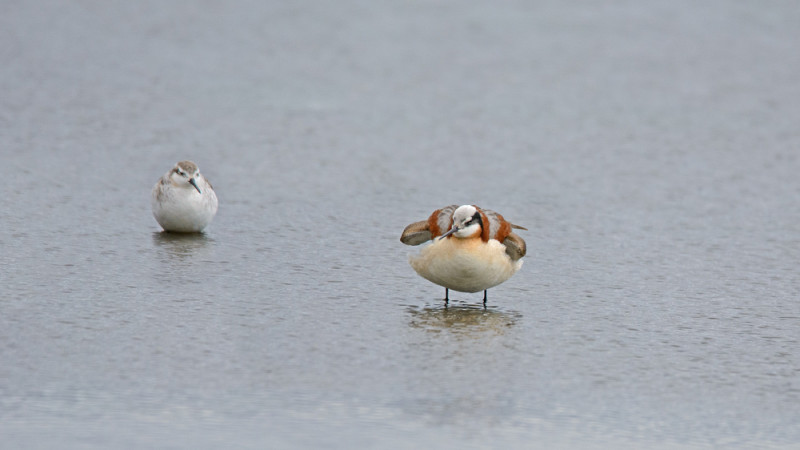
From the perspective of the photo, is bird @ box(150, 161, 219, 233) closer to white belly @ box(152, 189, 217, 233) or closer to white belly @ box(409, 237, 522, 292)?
white belly @ box(152, 189, 217, 233)

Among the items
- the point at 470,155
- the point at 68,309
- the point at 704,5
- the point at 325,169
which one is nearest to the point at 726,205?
the point at 470,155

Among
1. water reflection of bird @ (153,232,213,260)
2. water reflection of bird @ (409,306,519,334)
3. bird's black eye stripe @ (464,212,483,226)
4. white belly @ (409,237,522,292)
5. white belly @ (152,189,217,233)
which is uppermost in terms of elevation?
white belly @ (152,189,217,233)

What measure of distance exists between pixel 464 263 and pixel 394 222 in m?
3.50

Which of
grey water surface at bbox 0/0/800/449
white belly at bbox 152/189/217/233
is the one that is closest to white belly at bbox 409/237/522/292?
grey water surface at bbox 0/0/800/449

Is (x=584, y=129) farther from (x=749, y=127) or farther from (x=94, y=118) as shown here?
(x=94, y=118)

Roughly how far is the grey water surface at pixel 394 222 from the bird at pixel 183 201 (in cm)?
23

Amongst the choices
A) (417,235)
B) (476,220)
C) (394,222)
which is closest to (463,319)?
(476,220)

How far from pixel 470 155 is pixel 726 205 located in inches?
146

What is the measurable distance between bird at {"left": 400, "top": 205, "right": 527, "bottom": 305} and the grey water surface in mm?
305

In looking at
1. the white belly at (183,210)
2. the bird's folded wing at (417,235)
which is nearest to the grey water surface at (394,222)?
the white belly at (183,210)

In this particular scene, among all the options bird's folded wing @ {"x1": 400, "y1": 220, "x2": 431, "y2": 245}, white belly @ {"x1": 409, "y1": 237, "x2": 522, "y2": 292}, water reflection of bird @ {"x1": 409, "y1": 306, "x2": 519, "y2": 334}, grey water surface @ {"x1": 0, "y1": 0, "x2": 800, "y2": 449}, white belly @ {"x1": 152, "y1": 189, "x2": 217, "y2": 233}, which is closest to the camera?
grey water surface @ {"x1": 0, "y1": 0, "x2": 800, "y2": 449}

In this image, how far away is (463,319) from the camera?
33.7 feet

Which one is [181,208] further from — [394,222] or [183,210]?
[394,222]

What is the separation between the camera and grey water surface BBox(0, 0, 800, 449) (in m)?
7.98
